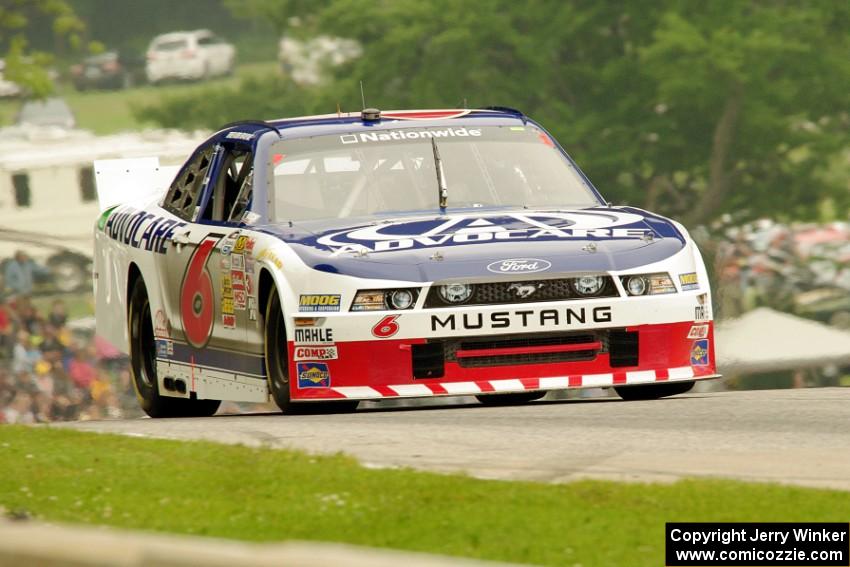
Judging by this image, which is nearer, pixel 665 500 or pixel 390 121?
pixel 665 500

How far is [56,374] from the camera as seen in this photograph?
77.9 feet

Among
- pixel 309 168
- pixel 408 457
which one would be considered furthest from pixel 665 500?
pixel 309 168

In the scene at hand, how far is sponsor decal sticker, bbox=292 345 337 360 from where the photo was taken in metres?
9.35

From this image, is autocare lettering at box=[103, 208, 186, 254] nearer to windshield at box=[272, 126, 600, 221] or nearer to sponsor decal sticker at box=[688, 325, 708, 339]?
windshield at box=[272, 126, 600, 221]

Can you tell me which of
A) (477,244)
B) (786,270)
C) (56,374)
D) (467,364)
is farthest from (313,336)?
(786,270)

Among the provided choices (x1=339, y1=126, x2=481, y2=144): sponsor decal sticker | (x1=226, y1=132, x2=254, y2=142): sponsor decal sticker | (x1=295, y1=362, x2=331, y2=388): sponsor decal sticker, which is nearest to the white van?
(x1=226, y1=132, x2=254, y2=142): sponsor decal sticker

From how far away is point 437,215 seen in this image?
1027cm

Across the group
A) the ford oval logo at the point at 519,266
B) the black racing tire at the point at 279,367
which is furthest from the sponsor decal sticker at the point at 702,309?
the black racing tire at the point at 279,367

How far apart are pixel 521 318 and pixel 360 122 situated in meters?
2.20

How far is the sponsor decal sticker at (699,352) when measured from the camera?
9797 millimetres

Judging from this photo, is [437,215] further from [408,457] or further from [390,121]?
[408,457]

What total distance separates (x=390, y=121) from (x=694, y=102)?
24.8 metres

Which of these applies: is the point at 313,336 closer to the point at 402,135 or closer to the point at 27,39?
the point at 402,135

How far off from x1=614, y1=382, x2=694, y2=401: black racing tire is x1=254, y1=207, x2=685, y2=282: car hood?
2.81ft
